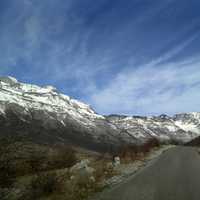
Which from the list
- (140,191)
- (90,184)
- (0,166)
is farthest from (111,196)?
(0,166)

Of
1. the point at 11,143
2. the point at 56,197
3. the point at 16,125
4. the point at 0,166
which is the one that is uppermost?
the point at 16,125

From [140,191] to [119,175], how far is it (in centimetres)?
549

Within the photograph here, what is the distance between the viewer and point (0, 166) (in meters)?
9.18

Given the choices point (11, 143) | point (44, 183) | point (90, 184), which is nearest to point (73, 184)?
point (90, 184)

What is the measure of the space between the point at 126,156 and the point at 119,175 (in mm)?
11553

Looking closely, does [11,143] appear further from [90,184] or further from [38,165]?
[38,165]

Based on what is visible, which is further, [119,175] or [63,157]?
[63,157]

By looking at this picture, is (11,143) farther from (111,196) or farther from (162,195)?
(162,195)

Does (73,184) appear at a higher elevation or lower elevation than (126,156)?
lower

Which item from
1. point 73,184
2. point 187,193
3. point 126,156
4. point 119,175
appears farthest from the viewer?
point 126,156

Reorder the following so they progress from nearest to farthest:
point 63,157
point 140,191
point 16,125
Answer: point 16,125
point 140,191
point 63,157

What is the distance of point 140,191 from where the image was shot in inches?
475

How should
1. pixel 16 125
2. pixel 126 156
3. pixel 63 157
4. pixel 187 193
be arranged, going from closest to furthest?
1. pixel 16 125
2. pixel 187 193
3. pixel 63 157
4. pixel 126 156

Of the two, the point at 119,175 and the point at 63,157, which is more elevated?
the point at 63,157
